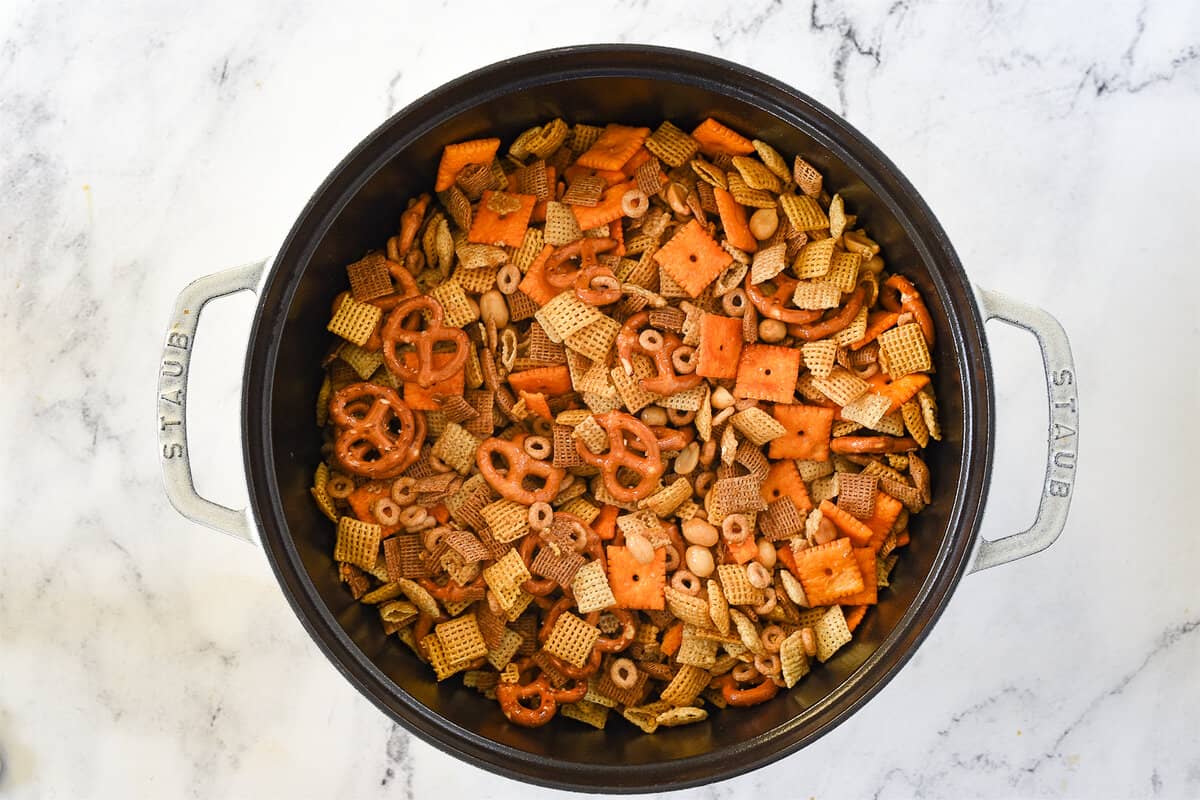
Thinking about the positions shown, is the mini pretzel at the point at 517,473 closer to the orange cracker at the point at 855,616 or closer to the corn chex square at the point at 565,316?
the corn chex square at the point at 565,316

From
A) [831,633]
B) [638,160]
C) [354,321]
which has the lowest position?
[831,633]

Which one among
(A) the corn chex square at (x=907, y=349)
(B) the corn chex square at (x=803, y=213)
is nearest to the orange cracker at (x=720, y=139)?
(B) the corn chex square at (x=803, y=213)

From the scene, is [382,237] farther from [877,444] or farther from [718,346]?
[877,444]

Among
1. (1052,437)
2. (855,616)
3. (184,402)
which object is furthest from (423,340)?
(1052,437)

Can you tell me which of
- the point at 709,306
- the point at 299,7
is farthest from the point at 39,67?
the point at 709,306

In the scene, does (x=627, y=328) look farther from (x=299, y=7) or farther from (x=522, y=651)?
(x=299, y=7)

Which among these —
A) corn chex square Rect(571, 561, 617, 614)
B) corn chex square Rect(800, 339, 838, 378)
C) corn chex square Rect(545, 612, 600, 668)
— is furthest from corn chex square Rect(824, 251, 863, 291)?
corn chex square Rect(545, 612, 600, 668)

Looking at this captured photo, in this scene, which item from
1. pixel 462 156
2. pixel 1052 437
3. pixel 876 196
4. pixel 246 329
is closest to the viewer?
pixel 1052 437
